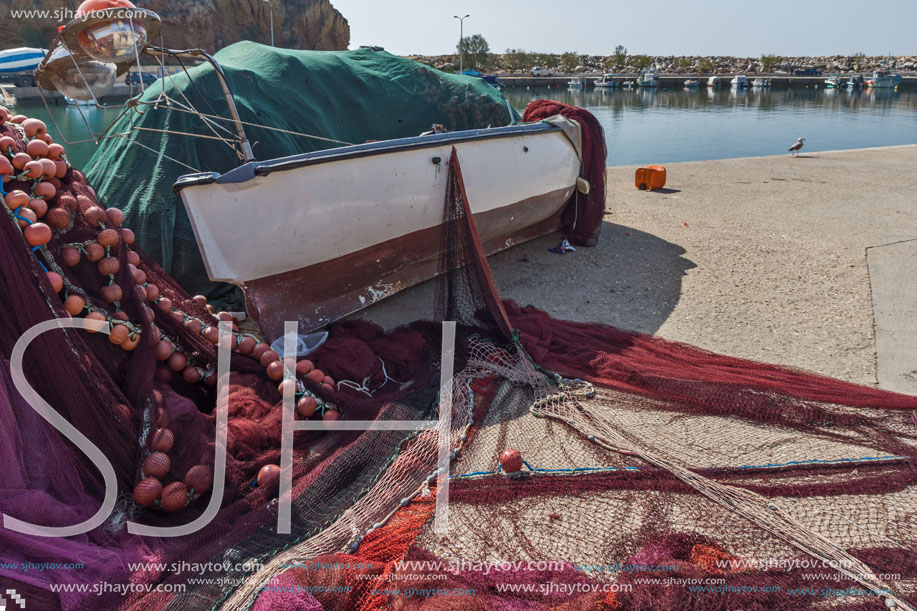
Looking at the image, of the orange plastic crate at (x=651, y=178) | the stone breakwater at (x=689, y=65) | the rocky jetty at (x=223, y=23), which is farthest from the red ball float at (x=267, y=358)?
the stone breakwater at (x=689, y=65)

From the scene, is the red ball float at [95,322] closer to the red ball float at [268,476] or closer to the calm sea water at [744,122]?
the red ball float at [268,476]

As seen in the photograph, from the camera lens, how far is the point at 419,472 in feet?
9.29

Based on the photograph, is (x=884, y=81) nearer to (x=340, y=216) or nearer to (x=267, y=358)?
(x=340, y=216)

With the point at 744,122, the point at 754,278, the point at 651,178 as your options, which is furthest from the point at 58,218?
the point at 744,122

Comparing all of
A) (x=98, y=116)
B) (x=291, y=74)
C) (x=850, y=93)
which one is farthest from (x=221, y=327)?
(x=850, y=93)

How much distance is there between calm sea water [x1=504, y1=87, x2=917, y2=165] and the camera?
23750mm

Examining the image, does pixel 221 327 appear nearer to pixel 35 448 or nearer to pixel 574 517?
pixel 35 448

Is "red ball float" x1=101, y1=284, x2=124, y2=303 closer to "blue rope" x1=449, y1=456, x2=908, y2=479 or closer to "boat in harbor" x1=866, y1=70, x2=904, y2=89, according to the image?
"blue rope" x1=449, y1=456, x2=908, y2=479

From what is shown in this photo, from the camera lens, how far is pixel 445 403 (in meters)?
3.31

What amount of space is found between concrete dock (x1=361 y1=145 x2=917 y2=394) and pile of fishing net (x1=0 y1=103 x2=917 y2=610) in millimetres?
775

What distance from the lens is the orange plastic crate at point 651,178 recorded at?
33.9 ft

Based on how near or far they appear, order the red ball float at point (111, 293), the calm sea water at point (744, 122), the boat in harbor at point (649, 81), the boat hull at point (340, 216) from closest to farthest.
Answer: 1. the red ball float at point (111, 293)
2. the boat hull at point (340, 216)
3. the calm sea water at point (744, 122)
4. the boat in harbor at point (649, 81)

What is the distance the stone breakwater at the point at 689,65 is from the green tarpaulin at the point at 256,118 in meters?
74.5

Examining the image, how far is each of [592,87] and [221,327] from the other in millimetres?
71481
